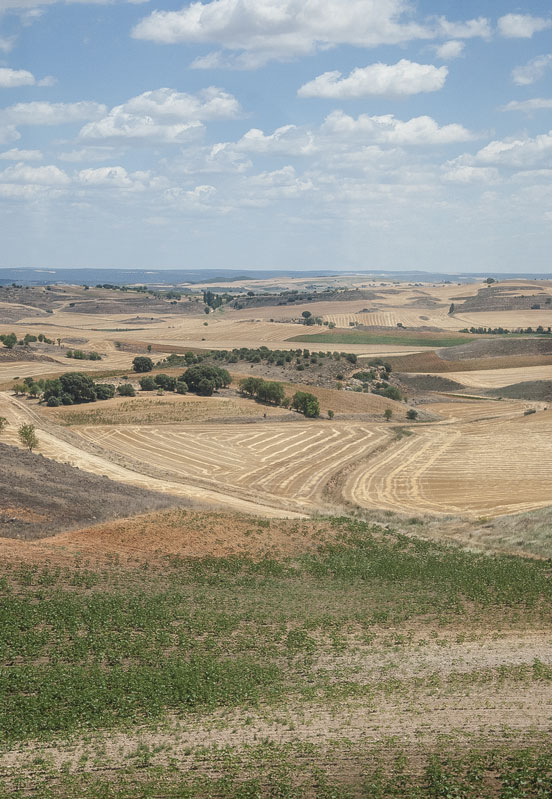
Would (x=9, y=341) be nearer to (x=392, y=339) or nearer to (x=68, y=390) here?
(x=68, y=390)

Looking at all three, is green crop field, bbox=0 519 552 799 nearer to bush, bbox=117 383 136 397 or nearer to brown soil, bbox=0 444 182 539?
brown soil, bbox=0 444 182 539

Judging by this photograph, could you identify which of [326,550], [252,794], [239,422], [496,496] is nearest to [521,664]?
[252,794]

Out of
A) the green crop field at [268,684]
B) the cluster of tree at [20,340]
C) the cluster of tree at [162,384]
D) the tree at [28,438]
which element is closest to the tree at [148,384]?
the cluster of tree at [162,384]

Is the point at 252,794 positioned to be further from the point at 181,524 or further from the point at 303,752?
the point at 181,524

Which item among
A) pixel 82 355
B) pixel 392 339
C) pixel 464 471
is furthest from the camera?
pixel 392 339

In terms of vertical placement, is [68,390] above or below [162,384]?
below

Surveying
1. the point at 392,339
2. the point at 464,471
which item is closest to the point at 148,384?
the point at 464,471
